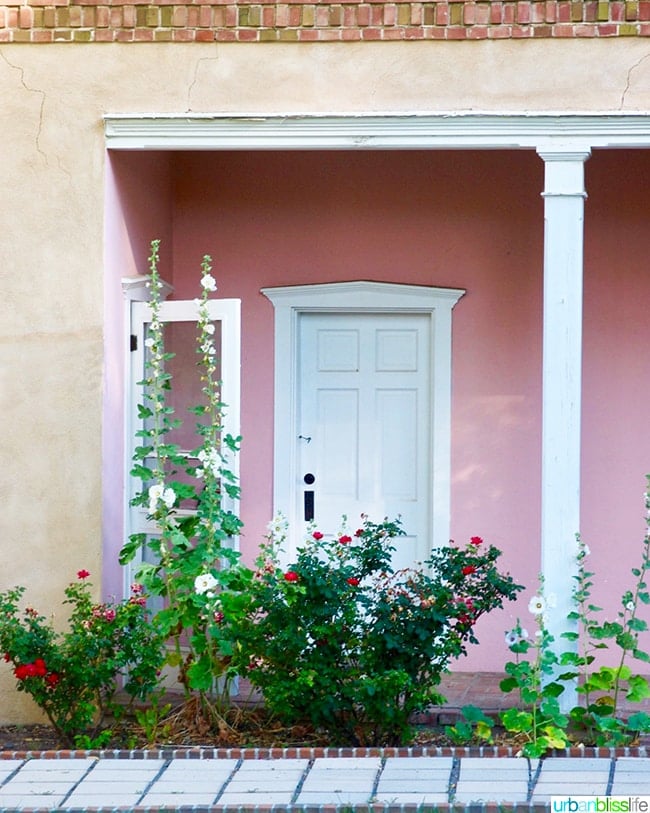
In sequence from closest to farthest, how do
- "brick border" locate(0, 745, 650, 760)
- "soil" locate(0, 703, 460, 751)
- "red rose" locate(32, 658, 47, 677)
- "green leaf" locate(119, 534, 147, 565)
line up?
"brick border" locate(0, 745, 650, 760)
"red rose" locate(32, 658, 47, 677)
"soil" locate(0, 703, 460, 751)
"green leaf" locate(119, 534, 147, 565)

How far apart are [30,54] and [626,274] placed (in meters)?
3.87

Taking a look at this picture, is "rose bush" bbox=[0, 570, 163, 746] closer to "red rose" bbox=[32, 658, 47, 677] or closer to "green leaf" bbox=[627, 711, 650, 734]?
"red rose" bbox=[32, 658, 47, 677]

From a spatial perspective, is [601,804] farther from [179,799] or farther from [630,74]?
[630,74]

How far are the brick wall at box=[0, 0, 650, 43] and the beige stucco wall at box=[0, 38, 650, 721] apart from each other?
8 cm

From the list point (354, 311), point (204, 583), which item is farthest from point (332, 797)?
point (354, 311)

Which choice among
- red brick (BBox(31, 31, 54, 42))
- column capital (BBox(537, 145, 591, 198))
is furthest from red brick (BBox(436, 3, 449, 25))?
red brick (BBox(31, 31, 54, 42))

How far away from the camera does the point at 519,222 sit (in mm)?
8320

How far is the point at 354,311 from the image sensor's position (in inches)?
334

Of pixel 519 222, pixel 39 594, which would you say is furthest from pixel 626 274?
pixel 39 594

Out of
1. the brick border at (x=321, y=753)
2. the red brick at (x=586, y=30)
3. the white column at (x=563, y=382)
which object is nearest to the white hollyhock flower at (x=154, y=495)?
the brick border at (x=321, y=753)

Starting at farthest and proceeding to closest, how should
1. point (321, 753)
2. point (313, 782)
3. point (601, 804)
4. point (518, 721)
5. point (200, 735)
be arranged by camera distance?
point (200, 735)
point (518, 721)
point (321, 753)
point (313, 782)
point (601, 804)

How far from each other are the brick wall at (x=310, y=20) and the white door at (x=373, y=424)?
2106 millimetres

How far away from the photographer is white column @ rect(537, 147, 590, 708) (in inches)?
268

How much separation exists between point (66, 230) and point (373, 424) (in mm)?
2475
